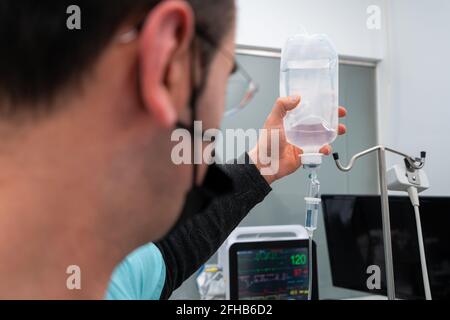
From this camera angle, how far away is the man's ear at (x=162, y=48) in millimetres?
345

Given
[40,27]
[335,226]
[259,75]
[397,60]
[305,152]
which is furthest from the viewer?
[397,60]

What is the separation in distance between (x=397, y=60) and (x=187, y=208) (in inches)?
77.0

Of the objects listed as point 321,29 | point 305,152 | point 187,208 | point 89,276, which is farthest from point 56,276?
point 321,29

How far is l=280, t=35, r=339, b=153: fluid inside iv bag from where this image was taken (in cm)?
90

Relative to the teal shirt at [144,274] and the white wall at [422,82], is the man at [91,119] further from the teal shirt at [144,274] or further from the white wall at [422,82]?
the white wall at [422,82]

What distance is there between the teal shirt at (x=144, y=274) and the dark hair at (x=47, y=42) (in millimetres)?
517

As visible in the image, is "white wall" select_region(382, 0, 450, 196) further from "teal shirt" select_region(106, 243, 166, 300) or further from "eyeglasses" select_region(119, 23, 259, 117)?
"eyeglasses" select_region(119, 23, 259, 117)

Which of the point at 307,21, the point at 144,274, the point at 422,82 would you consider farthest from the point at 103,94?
the point at 422,82

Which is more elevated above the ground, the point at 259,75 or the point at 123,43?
the point at 259,75

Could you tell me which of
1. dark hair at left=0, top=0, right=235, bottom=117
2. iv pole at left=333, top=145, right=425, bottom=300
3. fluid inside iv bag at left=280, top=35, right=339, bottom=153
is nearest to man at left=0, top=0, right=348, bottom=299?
dark hair at left=0, top=0, right=235, bottom=117

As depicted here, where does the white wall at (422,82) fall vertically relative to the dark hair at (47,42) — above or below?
above

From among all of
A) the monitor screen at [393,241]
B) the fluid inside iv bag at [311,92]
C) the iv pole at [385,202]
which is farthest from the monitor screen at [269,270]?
the fluid inside iv bag at [311,92]

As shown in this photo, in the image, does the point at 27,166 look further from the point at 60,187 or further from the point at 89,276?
the point at 89,276
